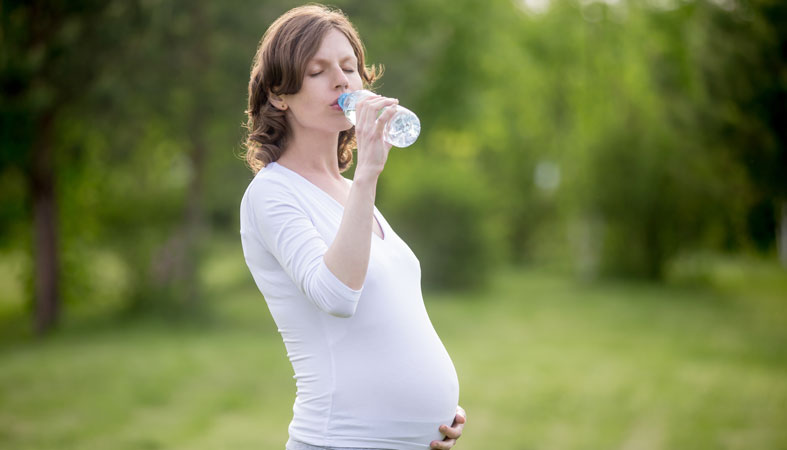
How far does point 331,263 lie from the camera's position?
1.68 m

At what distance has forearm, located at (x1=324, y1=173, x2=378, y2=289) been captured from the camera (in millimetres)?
1679

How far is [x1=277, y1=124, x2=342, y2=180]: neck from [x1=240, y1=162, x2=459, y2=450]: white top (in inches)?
2.5

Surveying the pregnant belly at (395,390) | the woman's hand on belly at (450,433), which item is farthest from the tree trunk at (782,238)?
the pregnant belly at (395,390)

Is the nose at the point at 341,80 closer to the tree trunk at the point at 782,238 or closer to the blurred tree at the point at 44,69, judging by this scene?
the blurred tree at the point at 44,69

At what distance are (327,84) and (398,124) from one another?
9.8 inches

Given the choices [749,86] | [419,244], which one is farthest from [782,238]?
[749,86]

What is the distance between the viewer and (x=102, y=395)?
8172 mm

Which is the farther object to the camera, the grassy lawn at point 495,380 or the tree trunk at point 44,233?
the tree trunk at point 44,233

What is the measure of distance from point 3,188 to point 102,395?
5881 millimetres

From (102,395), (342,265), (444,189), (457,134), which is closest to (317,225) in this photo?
(342,265)

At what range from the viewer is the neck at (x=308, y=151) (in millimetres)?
1991

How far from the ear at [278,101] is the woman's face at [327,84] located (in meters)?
0.02

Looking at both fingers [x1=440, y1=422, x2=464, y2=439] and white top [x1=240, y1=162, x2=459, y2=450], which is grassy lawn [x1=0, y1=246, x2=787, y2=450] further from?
white top [x1=240, y1=162, x2=459, y2=450]

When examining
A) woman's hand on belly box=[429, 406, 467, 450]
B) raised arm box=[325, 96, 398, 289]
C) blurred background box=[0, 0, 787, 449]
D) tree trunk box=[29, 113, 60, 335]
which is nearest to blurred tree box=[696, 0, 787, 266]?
blurred background box=[0, 0, 787, 449]
